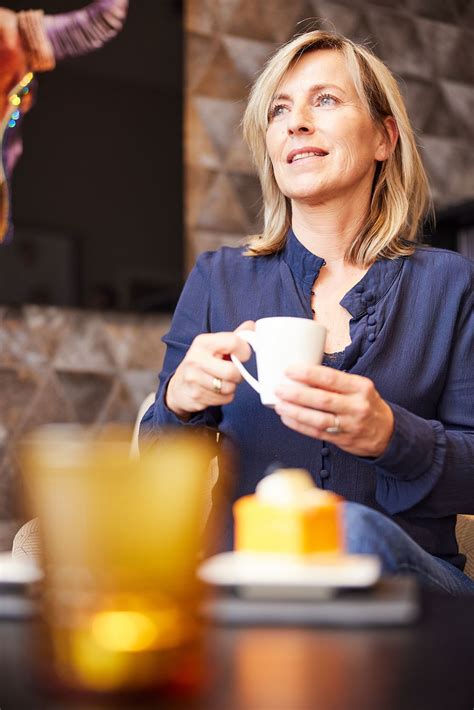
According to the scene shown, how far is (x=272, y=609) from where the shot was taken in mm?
553

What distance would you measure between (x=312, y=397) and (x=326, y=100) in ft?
2.45

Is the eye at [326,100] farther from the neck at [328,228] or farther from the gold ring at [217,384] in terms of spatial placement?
the gold ring at [217,384]

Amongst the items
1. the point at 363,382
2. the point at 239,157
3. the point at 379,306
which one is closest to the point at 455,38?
the point at 239,157

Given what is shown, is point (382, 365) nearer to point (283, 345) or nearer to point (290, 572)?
point (283, 345)

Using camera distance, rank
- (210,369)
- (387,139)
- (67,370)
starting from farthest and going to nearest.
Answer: (67,370)
(387,139)
(210,369)

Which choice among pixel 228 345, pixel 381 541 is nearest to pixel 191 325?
pixel 228 345

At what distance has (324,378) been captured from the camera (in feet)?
3.02

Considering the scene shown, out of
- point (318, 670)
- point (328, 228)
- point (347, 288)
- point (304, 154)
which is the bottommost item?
point (318, 670)

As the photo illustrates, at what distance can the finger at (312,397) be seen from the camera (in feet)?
3.03

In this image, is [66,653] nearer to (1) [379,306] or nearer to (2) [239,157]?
(1) [379,306]

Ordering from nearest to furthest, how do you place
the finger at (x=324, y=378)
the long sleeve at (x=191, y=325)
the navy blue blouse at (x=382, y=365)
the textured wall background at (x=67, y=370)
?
the finger at (x=324, y=378) → the navy blue blouse at (x=382, y=365) → the long sleeve at (x=191, y=325) → the textured wall background at (x=67, y=370)

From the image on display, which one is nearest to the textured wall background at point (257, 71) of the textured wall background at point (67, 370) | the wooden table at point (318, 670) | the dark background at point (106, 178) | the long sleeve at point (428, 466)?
the dark background at point (106, 178)

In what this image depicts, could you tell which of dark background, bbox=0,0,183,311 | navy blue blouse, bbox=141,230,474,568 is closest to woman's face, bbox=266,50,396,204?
navy blue blouse, bbox=141,230,474,568

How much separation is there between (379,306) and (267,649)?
979 mm
